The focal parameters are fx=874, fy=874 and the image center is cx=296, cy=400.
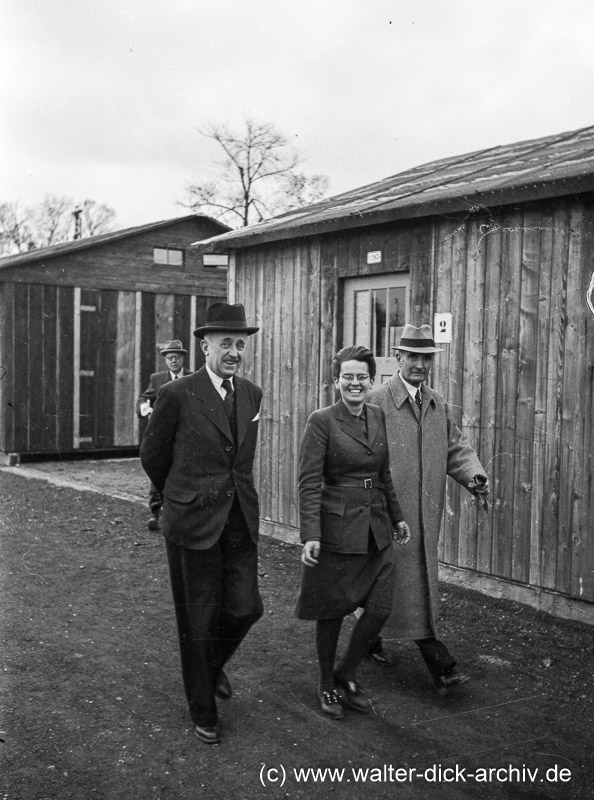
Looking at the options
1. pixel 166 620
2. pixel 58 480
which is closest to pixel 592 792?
pixel 166 620

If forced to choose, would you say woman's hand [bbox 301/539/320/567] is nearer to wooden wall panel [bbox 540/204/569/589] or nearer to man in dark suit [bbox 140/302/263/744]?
man in dark suit [bbox 140/302/263/744]

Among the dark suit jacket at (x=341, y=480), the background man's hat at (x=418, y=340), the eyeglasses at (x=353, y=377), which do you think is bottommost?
the dark suit jacket at (x=341, y=480)

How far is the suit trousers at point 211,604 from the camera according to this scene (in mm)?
4402

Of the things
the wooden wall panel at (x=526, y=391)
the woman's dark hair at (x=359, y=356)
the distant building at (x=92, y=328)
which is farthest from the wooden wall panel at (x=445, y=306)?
the distant building at (x=92, y=328)

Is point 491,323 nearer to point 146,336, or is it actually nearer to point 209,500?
point 209,500

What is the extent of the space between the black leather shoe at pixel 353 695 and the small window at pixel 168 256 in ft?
42.8

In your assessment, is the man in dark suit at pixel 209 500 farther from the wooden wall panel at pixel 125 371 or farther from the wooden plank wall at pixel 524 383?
the wooden wall panel at pixel 125 371

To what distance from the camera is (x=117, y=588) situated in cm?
717

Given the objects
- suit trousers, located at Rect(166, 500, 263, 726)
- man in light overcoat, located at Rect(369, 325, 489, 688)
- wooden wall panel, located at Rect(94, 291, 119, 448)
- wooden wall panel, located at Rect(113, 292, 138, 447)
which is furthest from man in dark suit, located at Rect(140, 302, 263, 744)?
wooden wall panel, located at Rect(113, 292, 138, 447)

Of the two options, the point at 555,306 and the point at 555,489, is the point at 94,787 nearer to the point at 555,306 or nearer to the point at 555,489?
the point at 555,489

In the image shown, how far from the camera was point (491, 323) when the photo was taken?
6.96 meters

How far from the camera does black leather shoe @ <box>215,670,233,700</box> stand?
4.85 m

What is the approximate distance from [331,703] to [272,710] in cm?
32

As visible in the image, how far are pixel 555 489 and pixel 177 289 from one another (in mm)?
11765
